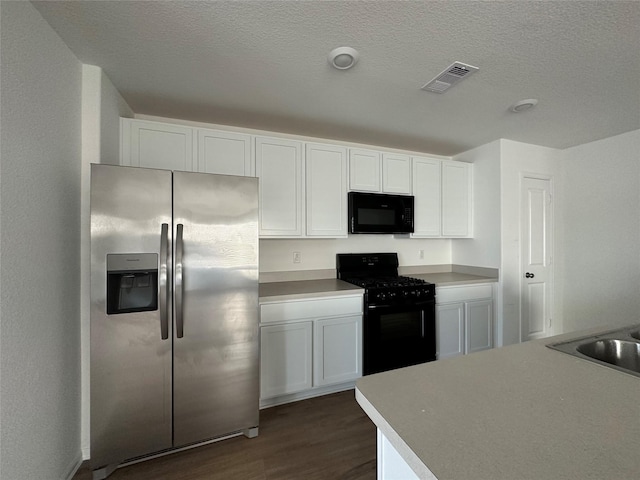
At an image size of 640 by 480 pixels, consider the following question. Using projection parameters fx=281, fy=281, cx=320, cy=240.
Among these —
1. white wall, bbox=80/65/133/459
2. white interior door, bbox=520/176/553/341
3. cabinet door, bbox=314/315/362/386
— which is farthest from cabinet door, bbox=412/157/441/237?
white wall, bbox=80/65/133/459

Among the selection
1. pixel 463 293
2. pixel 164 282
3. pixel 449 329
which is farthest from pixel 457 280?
pixel 164 282

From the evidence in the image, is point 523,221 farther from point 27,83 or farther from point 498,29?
point 27,83

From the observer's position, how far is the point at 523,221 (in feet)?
10.6

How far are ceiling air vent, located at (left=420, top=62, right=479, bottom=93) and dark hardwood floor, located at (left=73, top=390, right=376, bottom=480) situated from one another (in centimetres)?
246

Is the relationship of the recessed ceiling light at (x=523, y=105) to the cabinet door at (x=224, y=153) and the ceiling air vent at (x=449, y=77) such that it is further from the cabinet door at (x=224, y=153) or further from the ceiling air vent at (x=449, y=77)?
the cabinet door at (x=224, y=153)

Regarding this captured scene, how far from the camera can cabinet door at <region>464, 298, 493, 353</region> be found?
2932 mm

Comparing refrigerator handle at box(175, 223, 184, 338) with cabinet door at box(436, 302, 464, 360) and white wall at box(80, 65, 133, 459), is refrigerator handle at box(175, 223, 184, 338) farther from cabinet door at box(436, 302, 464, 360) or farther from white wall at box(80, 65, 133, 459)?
cabinet door at box(436, 302, 464, 360)

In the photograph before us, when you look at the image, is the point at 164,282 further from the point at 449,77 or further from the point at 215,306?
the point at 449,77

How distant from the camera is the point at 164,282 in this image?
1655 millimetres

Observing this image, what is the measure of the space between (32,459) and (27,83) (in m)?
1.75

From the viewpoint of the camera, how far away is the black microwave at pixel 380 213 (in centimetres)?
277

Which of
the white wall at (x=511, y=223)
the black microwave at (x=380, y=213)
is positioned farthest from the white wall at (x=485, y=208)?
the black microwave at (x=380, y=213)

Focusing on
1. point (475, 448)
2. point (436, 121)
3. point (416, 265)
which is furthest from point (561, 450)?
point (416, 265)

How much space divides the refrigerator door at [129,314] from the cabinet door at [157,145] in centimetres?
63
